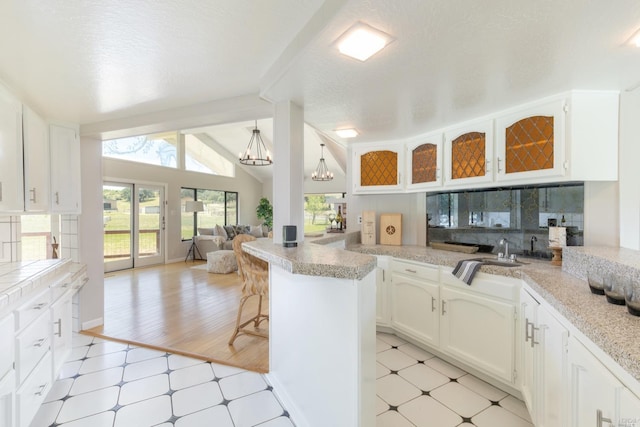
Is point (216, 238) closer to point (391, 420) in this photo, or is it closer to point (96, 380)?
point (96, 380)

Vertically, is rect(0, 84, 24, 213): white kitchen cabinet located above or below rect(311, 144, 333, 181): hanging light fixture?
below

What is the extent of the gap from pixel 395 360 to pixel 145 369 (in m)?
2.00

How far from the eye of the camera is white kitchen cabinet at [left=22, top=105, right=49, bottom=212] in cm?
225

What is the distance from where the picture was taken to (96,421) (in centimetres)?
173

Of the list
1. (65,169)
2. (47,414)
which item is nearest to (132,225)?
(65,169)

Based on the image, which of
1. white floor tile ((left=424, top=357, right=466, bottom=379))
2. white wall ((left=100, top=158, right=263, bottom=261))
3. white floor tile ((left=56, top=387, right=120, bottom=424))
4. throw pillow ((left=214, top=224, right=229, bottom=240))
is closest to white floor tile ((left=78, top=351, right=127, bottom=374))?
white floor tile ((left=56, top=387, right=120, bottom=424))

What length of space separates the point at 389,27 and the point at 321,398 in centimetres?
176

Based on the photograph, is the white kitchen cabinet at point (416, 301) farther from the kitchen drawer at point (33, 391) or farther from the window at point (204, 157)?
the window at point (204, 157)

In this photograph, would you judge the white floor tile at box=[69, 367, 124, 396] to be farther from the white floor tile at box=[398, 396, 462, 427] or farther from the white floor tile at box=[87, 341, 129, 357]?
the white floor tile at box=[398, 396, 462, 427]

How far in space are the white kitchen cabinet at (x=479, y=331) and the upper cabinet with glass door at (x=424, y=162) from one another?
107cm

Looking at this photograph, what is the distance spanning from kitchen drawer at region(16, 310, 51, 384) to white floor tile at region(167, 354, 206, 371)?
830 millimetres

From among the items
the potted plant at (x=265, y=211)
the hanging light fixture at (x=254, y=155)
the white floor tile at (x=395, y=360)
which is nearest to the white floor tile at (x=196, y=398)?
the white floor tile at (x=395, y=360)

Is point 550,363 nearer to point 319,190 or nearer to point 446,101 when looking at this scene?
point 446,101

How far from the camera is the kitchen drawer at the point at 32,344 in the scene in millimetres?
1470
